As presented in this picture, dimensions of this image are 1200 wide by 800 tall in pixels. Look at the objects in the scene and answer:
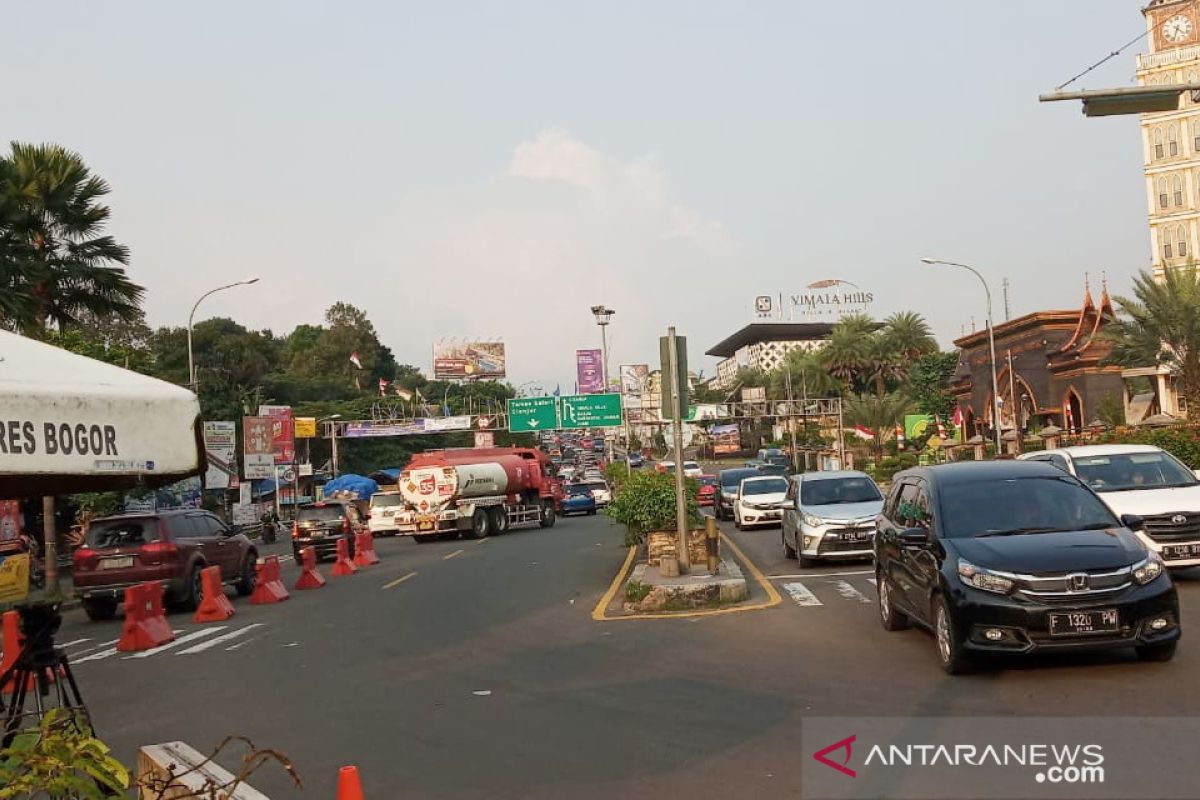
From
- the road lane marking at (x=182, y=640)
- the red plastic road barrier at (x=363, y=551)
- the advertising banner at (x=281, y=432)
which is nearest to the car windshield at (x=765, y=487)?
the red plastic road barrier at (x=363, y=551)

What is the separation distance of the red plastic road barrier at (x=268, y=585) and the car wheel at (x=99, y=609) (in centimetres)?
237

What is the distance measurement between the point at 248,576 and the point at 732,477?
19960 millimetres

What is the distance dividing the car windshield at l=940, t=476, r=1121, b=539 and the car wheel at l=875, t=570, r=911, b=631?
1712 millimetres

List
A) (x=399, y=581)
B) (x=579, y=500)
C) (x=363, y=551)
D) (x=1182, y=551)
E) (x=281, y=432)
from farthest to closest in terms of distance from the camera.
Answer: (x=281, y=432) < (x=579, y=500) < (x=363, y=551) < (x=399, y=581) < (x=1182, y=551)

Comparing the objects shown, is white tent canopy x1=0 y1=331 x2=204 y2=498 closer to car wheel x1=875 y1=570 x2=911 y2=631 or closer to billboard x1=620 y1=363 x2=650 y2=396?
car wheel x1=875 y1=570 x2=911 y2=631

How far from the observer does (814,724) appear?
25.8 feet

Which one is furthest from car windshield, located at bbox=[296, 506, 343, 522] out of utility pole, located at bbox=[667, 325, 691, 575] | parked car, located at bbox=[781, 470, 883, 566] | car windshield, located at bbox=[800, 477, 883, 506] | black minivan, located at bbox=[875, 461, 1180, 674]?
black minivan, located at bbox=[875, 461, 1180, 674]

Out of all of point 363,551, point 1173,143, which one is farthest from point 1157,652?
point 1173,143

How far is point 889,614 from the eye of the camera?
11562 millimetres

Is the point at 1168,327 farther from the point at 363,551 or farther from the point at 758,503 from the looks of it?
the point at 363,551

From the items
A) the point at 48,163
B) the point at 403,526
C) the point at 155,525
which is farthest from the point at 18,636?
the point at 403,526

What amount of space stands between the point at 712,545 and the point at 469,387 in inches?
4474

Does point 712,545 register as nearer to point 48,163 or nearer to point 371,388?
point 48,163

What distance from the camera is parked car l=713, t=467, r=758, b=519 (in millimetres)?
35969
